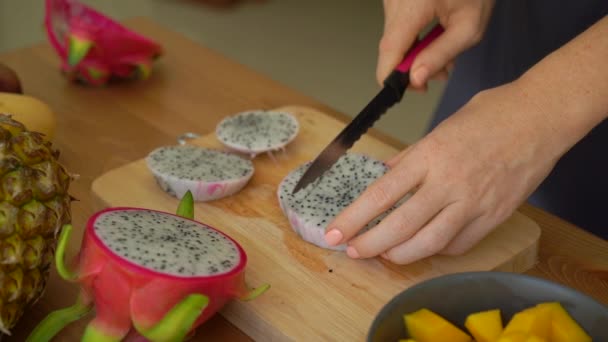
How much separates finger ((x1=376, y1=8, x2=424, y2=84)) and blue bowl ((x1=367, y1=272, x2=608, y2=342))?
0.71 meters

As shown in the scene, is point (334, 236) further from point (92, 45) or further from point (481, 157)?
point (92, 45)

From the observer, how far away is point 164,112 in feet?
6.94

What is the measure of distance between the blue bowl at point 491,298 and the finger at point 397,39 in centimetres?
71

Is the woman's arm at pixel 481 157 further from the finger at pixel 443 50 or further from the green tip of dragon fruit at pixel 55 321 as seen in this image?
the green tip of dragon fruit at pixel 55 321

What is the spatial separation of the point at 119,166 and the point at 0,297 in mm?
770

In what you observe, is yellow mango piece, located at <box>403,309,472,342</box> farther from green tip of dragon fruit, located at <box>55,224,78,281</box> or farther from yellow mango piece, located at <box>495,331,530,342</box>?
green tip of dragon fruit, located at <box>55,224,78,281</box>

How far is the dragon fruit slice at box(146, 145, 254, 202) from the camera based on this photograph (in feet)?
5.47

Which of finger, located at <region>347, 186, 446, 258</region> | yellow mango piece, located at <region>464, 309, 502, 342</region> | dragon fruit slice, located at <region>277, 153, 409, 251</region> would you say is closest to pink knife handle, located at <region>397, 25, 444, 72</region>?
dragon fruit slice, located at <region>277, 153, 409, 251</region>

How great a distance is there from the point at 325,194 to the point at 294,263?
214mm

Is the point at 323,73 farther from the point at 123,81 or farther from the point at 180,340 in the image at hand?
the point at 180,340

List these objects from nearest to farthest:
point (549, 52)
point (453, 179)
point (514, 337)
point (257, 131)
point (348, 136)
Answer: point (514, 337), point (453, 179), point (348, 136), point (257, 131), point (549, 52)

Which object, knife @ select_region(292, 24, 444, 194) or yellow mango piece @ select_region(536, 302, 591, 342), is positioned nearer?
yellow mango piece @ select_region(536, 302, 591, 342)

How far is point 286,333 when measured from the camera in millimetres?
1355

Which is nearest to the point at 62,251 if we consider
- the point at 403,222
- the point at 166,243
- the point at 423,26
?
the point at 166,243
